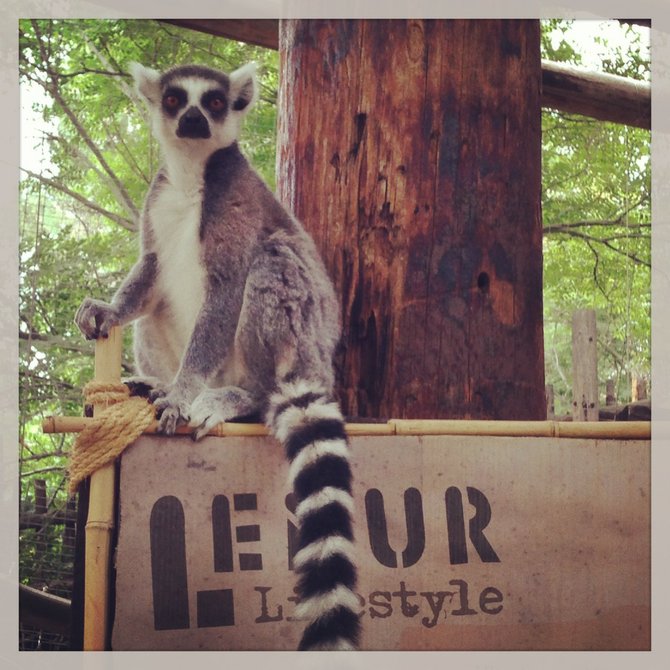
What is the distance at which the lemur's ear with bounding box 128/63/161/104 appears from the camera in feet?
9.11

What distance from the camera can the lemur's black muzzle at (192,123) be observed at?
267 centimetres

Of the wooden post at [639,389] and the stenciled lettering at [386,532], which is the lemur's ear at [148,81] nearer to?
the stenciled lettering at [386,532]

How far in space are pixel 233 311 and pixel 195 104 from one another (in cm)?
69

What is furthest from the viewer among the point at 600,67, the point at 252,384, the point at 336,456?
the point at 600,67

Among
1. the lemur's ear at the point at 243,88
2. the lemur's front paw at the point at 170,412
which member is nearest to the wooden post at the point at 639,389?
the lemur's ear at the point at 243,88

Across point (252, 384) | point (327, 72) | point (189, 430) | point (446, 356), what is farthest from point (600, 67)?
point (189, 430)

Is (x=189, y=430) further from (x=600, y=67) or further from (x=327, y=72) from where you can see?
(x=600, y=67)

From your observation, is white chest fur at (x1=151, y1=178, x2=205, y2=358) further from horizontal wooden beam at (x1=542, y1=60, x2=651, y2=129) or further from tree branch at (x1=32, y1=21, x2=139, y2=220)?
tree branch at (x1=32, y1=21, x2=139, y2=220)

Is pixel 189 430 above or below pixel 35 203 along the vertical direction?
below

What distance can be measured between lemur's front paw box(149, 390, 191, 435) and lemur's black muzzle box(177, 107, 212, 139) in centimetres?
90

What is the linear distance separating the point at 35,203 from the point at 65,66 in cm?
88

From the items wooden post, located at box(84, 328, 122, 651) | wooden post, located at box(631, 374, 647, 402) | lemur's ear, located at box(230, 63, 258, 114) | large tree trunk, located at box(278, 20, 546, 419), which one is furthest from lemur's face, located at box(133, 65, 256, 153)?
wooden post, located at box(631, 374, 647, 402)

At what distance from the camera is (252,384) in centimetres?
248

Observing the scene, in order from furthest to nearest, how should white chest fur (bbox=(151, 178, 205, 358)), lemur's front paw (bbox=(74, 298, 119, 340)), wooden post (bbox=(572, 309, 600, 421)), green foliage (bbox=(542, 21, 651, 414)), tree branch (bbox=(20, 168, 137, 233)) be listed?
1. green foliage (bbox=(542, 21, 651, 414))
2. tree branch (bbox=(20, 168, 137, 233))
3. wooden post (bbox=(572, 309, 600, 421))
4. white chest fur (bbox=(151, 178, 205, 358))
5. lemur's front paw (bbox=(74, 298, 119, 340))
